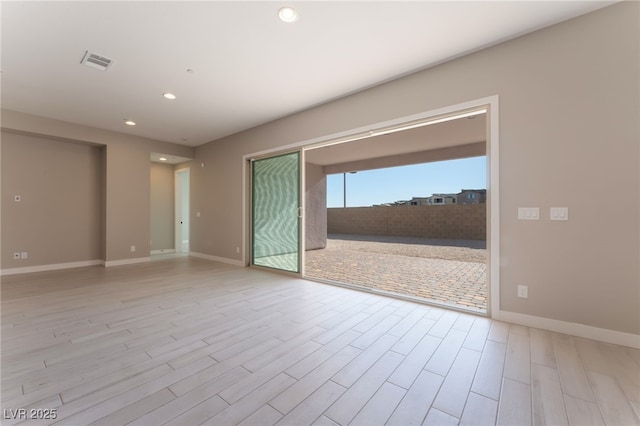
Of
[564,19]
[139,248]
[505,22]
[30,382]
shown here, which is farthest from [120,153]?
[564,19]

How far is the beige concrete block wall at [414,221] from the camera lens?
33.6ft

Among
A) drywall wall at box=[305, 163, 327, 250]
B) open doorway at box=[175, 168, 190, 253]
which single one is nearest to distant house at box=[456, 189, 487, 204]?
drywall wall at box=[305, 163, 327, 250]

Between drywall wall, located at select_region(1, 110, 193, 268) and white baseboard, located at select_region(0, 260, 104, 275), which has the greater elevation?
drywall wall, located at select_region(1, 110, 193, 268)

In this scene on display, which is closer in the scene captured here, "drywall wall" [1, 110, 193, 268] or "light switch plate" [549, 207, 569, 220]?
Answer: "light switch plate" [549, 207, 569, 220]

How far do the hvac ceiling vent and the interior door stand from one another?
2.62m

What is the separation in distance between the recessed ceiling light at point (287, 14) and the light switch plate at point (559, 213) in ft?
9.60

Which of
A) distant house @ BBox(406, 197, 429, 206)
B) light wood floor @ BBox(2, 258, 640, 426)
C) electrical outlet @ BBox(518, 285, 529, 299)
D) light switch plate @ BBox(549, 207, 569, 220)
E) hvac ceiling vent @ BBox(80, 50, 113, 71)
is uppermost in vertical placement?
hvac ceiling vent @ BBox(80, 50, 113, 71)

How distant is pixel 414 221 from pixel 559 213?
9681 mm

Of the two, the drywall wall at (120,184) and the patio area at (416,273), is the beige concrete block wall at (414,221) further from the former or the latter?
the drywall wall at (120,184)

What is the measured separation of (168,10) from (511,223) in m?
3.71

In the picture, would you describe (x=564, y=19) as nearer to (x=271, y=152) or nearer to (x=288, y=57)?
(x=288, y=57)

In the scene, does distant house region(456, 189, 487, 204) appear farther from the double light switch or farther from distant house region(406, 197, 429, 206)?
the double light switch

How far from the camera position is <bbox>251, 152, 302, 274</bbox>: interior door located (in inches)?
180

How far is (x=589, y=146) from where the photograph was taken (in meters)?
2.19
